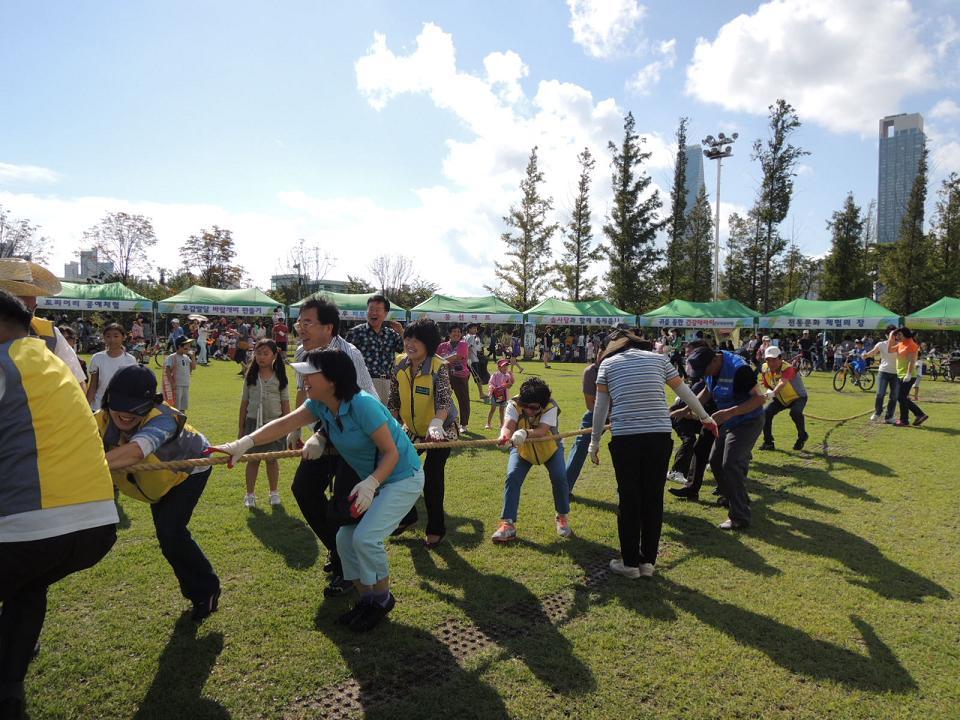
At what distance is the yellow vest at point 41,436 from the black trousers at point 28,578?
163 mm

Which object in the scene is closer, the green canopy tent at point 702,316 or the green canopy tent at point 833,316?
the green canopy tent at point 833,316

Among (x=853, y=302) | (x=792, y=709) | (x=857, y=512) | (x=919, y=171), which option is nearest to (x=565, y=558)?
(x=792, y=709)

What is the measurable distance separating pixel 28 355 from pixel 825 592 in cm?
518

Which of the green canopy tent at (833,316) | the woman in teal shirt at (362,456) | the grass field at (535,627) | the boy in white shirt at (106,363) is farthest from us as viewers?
the green canopy tent at (833,316)

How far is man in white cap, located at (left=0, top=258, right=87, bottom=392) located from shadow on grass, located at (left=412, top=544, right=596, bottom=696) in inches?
110

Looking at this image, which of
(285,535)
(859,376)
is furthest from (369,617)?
(859,376)

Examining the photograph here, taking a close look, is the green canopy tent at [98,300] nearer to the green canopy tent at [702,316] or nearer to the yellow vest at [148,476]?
the green canopy tent at [702,316]

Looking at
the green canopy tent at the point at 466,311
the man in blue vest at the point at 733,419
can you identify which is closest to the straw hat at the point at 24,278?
the man in blue vest at the point at 733,419

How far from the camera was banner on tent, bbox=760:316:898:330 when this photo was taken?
90.2ft

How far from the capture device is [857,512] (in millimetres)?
6359

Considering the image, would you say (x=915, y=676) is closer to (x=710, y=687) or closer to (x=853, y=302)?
(x=710, y=687)

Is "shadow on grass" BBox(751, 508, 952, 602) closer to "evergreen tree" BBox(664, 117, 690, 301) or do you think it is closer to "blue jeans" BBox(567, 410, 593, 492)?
"blue jeans" BBox(567, 410, 593, 492)

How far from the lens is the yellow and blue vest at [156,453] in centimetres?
341

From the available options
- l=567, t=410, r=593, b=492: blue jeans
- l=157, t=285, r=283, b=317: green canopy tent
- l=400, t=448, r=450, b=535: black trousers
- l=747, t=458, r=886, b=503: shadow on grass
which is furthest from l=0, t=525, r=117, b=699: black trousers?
l=157, t=285, r=283, b=317: green canopy tent
